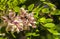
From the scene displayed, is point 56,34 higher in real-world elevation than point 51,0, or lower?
lower

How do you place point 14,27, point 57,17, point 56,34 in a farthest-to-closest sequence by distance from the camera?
point 57,17
point 56,34
point 14,27

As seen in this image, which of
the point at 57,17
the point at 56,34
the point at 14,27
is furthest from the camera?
the point at 57,17

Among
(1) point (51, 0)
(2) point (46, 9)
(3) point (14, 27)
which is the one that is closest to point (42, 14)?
(2) point (46, 9)

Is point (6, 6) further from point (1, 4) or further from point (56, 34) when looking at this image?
point (56, 34)

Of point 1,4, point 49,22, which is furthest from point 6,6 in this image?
point 49,22

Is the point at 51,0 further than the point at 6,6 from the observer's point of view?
Yes

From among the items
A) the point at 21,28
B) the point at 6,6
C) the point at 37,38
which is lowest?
the point at 37,38
